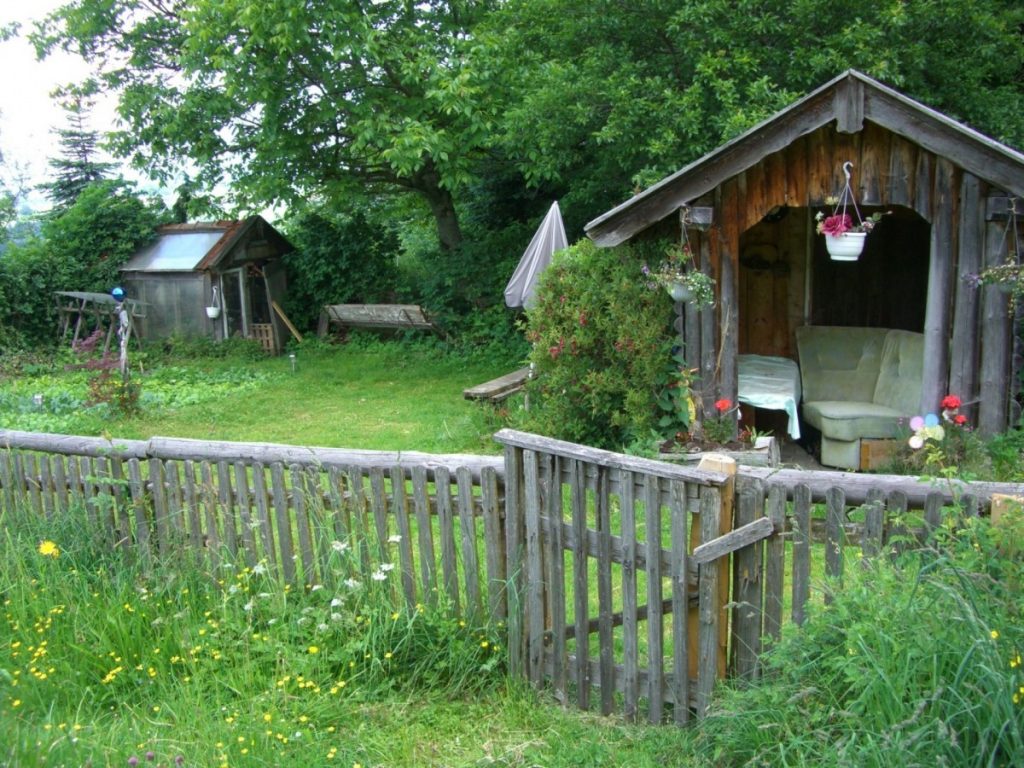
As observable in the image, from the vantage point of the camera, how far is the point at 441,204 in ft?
57.0

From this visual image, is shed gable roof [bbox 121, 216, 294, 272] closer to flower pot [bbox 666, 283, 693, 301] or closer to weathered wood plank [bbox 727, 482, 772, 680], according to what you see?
flower pot [bbox 666, 283, 693, 301]

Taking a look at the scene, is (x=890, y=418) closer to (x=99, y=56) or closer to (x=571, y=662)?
(x=571, y=662)

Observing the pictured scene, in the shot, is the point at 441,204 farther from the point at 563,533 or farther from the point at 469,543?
the point at 563,533

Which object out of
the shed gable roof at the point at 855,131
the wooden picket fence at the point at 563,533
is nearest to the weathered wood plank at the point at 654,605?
the wooden picket fence at the point at 563,533

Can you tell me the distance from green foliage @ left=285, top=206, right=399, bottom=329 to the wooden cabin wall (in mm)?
11261

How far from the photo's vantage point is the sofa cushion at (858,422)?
26.2ft

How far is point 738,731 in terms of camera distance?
10.4 feet

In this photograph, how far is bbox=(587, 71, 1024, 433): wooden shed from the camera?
6.81m

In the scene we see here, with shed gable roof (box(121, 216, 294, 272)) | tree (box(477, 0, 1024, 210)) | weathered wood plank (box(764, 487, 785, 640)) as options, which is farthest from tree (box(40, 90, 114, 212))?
weathered wood plank (box(764, 487, 785, 640))

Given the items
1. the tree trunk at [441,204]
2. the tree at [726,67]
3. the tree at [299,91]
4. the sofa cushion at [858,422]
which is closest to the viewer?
the sofa cushion at [858,422]

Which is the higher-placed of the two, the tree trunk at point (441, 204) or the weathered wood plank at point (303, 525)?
the tree trunk at point (441, 204)

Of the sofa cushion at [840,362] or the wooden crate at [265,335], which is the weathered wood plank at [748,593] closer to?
the sofa cushion at [840,362]

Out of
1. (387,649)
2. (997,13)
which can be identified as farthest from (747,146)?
(997,13)

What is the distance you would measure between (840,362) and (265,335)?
1142 cm
